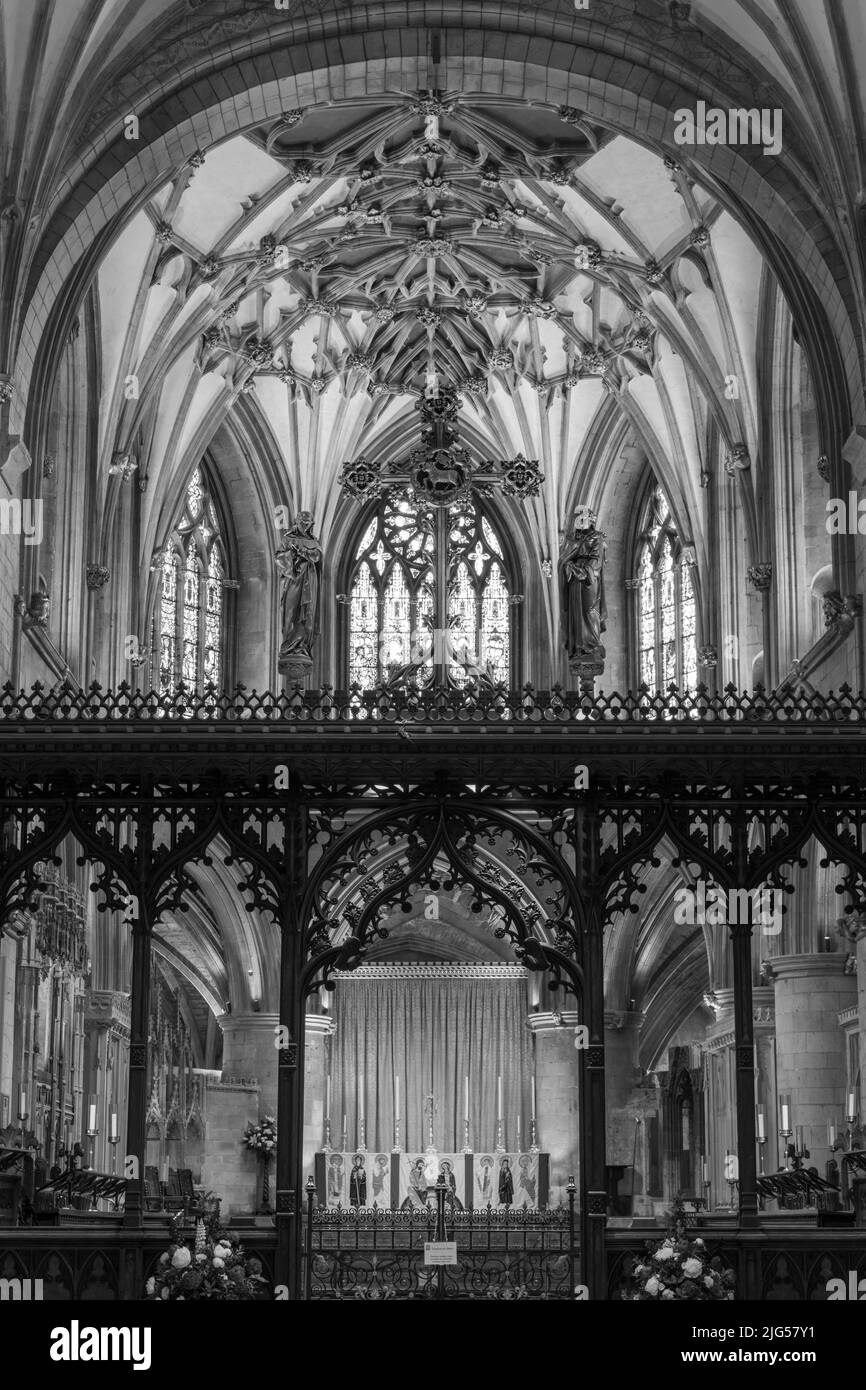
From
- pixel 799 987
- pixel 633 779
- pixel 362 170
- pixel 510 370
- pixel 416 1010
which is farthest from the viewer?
pixel 416 1010

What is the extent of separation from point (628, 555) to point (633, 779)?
2142 centimetres

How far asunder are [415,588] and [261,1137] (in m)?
11.7

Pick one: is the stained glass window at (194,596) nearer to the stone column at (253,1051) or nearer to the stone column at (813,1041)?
the stone column at (253,1051)

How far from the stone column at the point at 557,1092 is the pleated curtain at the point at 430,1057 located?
1633mm

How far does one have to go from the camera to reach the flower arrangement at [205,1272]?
15.3 meters

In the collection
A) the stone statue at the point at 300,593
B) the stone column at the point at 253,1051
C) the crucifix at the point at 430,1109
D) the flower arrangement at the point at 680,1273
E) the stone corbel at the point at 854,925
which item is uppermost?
the stone statue at the point at 300,593

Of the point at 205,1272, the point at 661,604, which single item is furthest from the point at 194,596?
the point at 205,1272

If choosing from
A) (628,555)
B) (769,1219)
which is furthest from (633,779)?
(628,555)

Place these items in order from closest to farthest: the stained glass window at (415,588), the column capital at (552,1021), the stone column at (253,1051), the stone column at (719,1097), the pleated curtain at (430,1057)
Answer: the stone column at (719,1097) < the stone column at (253,1051) < the column capital at (552,1021) < the pleated curtain at (430,1057) < the stained glass window at (415,588)

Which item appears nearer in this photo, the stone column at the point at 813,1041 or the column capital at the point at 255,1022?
the stone column at the point at 813,1041

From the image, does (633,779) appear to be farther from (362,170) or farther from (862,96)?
(362,170)

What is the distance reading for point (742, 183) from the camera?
906 inches

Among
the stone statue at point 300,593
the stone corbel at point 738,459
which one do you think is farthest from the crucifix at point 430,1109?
the stone statue at point 300,593

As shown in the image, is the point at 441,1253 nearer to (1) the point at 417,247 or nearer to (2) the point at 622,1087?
(2) the point at 622,1087
